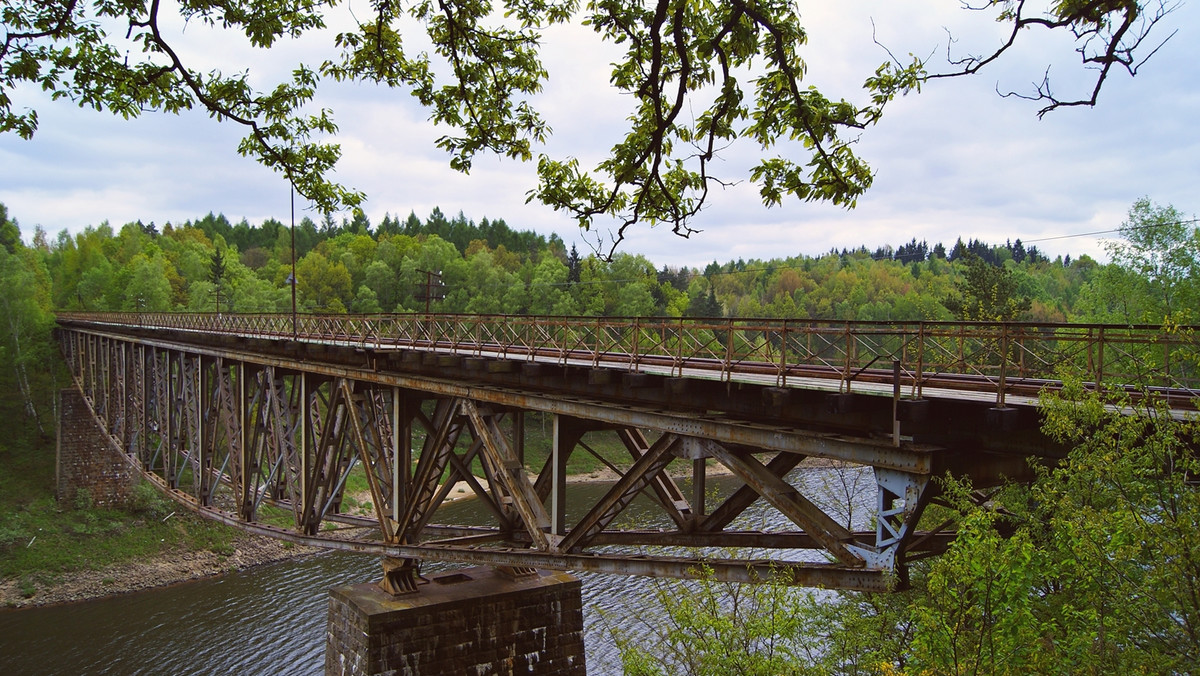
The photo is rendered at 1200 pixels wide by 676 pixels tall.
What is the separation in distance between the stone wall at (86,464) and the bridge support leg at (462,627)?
36.0m

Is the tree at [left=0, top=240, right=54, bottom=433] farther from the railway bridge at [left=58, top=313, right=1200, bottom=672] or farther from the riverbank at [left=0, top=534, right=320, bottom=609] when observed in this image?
the railway bridge at [left=58, top=313, right=1200, bottom=672]

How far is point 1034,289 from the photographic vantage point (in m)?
71.6

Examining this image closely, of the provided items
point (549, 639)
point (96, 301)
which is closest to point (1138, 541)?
point (549, 639)

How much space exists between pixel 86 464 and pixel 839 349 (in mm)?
47524

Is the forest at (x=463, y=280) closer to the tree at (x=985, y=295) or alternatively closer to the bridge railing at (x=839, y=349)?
the tree at (x=985, y=295)

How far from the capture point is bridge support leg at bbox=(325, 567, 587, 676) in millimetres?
14234

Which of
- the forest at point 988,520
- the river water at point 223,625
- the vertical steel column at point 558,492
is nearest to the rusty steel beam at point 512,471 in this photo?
the vertical steel column at point 558,492

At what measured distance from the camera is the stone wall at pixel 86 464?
4347cm

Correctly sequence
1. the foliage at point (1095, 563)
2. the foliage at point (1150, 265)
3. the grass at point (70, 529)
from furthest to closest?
the grass at point (70, 529)
the foliage at point (1150, 265)
the foliage at point (1095, 563)

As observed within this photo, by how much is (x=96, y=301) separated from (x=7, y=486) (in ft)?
133

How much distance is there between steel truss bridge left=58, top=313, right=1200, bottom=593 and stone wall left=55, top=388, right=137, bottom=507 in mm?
26759

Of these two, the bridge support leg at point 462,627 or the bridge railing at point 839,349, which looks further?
the bridge support leg at point 462,627

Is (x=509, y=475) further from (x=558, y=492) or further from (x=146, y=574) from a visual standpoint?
(x=146, y=574)

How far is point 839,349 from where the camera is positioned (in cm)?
1058
